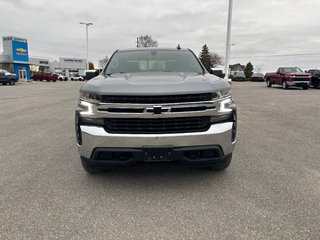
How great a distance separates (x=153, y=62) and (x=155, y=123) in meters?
1.86

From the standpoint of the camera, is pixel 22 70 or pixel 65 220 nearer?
pixel 65 220

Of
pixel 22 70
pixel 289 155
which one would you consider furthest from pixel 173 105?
pixel 22 70

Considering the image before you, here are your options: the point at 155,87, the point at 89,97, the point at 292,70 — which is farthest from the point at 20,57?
the point at 155,87

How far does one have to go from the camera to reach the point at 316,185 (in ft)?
11.6

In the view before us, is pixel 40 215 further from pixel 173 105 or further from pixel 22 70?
pixel 22 70

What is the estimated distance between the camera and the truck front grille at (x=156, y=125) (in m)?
3.01

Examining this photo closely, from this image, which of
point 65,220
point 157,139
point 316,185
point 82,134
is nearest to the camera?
point 65,220

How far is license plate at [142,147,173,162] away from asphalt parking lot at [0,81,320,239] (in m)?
Result: 0.52

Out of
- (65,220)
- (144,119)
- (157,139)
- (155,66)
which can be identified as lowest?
(65,220)

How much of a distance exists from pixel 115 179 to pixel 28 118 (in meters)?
5.95

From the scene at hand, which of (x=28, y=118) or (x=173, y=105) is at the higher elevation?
(x=173, y=105)

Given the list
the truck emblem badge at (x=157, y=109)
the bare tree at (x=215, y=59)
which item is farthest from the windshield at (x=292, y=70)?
the bare tree at (x=215, y=59)

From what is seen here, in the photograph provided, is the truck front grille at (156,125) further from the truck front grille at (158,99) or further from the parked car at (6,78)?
the parked car at (6,78)

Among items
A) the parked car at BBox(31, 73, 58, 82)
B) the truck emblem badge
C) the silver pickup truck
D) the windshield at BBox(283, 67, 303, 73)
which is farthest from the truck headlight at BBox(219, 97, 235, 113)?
the parked car at BBox(31, 73, 58, 82)
